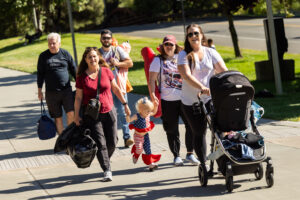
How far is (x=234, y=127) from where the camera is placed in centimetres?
638

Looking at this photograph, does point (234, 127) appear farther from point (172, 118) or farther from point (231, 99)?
point (172, 118)

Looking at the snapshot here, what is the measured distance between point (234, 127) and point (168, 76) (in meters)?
1.75

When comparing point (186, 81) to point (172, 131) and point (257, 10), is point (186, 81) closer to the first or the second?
point (172, 131)

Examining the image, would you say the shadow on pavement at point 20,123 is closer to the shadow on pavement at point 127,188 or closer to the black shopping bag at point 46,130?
the black shopping bag at point 46,130

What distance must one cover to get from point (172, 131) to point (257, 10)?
750 inches

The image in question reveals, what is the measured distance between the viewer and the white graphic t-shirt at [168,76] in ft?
25.7

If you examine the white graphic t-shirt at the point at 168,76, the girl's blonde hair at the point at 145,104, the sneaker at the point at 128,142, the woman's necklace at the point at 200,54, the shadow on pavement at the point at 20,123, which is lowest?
the sneaker at the point at 128,142

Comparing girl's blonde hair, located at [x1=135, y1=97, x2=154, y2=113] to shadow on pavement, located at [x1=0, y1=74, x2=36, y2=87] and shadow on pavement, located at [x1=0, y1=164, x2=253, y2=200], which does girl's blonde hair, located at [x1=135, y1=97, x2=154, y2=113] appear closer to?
shadow on pavement, located at [x1=0, y1=164, x2=253, y2=200]

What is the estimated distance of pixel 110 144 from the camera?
7.57 m

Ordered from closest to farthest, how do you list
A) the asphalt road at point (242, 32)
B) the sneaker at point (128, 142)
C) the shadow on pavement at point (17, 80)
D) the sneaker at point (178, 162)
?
the sneaker at point (178, 162) → the sneaker at point (128, 142) → the shadow on pavement at point (17, 80) → the asphalt road at point (242, 32)

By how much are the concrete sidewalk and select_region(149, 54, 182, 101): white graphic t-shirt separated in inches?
39.4

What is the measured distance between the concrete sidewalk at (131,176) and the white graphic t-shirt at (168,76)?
1001 millimetres

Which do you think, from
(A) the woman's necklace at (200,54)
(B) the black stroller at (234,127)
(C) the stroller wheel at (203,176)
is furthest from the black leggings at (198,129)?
(A) the woman's necklace at (200,54)

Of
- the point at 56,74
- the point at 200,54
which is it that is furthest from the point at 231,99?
the point at 56,74
